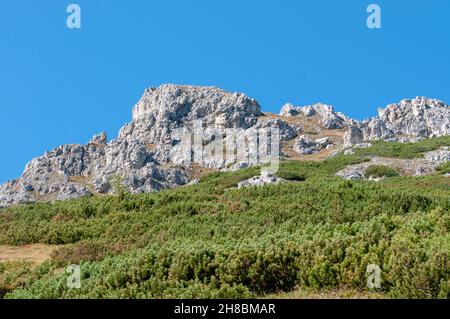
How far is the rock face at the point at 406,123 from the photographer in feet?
322

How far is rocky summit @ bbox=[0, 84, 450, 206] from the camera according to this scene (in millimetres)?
81375

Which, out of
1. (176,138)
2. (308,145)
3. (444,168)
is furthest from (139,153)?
(444,168)

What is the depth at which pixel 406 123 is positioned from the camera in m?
110

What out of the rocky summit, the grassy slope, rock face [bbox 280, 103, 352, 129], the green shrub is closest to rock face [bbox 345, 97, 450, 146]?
the rocky summit

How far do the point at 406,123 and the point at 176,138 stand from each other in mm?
42848

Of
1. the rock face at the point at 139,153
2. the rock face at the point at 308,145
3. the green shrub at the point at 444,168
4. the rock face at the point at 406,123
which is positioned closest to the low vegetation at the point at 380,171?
the green shrub at the point at 444,168

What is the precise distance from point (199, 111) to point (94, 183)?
2955cm

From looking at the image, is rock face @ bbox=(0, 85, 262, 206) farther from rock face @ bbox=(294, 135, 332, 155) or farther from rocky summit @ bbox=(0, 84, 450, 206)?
rock face @ bbox=(294, 135, 332, 155)

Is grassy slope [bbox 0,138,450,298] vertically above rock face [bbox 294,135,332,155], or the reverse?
rock face [bbox 294,135,332,155]

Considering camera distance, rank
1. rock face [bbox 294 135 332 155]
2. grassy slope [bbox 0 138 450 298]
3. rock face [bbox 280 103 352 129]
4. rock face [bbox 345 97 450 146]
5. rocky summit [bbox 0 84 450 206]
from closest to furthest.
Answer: grassy slope [bbox 0 138 450 298] < rocky summit [bbox 0 84 450 206] < rock face [bbox 294 135 332 155] < rock face [bbox 345 97 450 146] < rock face [bbox 280 103 352 129]

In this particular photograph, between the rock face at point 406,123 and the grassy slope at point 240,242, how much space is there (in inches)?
2669

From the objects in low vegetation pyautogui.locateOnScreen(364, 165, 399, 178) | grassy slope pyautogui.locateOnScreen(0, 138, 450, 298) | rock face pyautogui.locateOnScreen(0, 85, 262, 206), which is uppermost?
rock face pyautogui.locateOnScreen(0, 85, 262, 206)

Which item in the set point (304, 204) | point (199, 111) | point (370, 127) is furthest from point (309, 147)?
point (304, 204)
